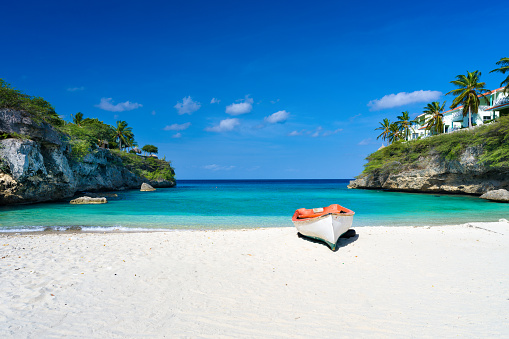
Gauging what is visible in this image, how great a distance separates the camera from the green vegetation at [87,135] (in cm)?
2433

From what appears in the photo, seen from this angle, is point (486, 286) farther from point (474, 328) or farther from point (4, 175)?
point (4, 175)

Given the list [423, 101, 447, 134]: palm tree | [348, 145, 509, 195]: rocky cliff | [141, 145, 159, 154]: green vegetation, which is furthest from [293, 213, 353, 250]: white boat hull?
[141, 145, 159, 154]: green vegetation

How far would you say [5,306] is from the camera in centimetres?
477

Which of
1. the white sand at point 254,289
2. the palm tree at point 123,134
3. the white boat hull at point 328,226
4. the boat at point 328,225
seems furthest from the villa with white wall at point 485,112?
the palm tree at point 123,134

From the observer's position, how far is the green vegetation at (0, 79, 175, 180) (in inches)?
958

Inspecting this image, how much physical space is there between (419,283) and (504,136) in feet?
114

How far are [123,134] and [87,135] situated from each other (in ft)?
105

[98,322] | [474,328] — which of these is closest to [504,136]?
[474,328]

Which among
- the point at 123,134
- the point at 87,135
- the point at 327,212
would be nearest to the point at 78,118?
the point at 123,134

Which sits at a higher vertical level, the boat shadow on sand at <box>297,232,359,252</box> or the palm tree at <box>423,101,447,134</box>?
the palm tree at <box>423,101,447,134</box>

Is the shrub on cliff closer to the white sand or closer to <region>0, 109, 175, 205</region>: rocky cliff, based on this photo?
<region>0, 109, 175, 205</region>: rocky cliff

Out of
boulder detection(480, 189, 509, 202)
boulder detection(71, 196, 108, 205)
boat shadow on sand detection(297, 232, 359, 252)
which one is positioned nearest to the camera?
boat shadow on sand detection(297, 232, 359, 252)

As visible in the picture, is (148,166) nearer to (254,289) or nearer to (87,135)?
(87,135)

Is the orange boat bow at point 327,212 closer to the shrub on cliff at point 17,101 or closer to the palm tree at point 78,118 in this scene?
the shrub on cliff at point 17,101
